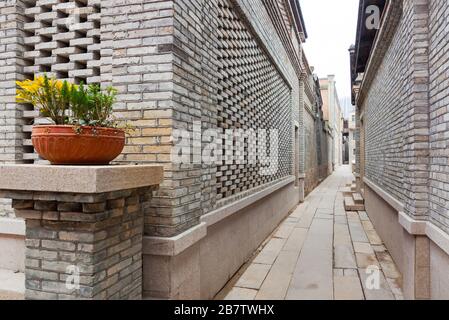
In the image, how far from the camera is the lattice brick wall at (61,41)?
9.68 feet

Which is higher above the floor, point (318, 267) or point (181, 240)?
point (181, 240)

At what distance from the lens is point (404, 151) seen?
3820 millimetres

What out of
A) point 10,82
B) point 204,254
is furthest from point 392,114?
point 10,82

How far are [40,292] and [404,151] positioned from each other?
12.7 ft

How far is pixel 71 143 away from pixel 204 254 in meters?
1.92

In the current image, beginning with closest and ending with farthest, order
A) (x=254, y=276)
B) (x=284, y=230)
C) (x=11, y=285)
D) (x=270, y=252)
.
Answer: (x=11, y=285) → (x=254, y=276) → (x=270, y=252) → (x=284, y=230)

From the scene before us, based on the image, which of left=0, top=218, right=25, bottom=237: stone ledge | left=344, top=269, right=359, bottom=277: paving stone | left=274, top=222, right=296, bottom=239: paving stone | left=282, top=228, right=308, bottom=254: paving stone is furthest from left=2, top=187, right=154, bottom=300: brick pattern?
left=274, top=222, right=296, bottom=239: paving stone

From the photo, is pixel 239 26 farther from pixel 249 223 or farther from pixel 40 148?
pixel 40 148

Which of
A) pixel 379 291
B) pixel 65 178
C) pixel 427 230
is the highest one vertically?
pixel 65 178

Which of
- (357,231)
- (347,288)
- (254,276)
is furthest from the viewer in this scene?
(357,231)

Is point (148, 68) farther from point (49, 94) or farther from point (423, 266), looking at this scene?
point (423, 266)

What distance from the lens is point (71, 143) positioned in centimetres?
201

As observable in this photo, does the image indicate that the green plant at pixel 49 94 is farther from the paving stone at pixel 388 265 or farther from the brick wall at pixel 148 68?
the paving stone at pixel 388 265

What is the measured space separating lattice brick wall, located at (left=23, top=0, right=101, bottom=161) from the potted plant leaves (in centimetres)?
87
